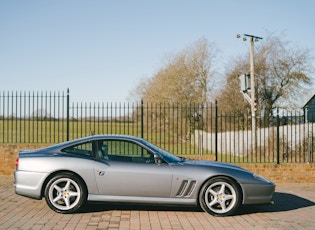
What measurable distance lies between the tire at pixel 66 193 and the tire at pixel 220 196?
207 cm

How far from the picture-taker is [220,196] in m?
6.94

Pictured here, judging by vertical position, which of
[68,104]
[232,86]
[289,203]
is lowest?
[289,203]

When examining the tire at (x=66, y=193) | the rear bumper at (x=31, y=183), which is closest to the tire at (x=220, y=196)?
the tire at (x=66, y=193)

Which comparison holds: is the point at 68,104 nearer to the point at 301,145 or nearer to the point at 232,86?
the point at 301,145

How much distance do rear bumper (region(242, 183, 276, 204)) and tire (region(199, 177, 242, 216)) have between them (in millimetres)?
121

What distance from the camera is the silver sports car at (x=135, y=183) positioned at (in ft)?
22.6

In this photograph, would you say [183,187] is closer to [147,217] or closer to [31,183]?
[147,217]

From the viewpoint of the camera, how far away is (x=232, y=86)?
35.8 m

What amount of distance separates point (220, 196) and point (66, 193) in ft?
8.72

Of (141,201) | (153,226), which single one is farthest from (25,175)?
(153,226)

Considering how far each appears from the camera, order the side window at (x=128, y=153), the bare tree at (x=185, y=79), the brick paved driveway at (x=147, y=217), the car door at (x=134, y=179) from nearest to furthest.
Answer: the brick paved driveway at (x=147, y=217) → the car door at (x=134, y=179) → the side window at (x=128, y=153) → the bare tree at (x=185, y=79)

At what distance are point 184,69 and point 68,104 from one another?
73.0ft

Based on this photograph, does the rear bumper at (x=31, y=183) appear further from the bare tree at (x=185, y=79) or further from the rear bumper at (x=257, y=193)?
the bare tree at (x=185, y=79)

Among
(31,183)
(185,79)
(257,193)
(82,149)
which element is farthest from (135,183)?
(185,79)
